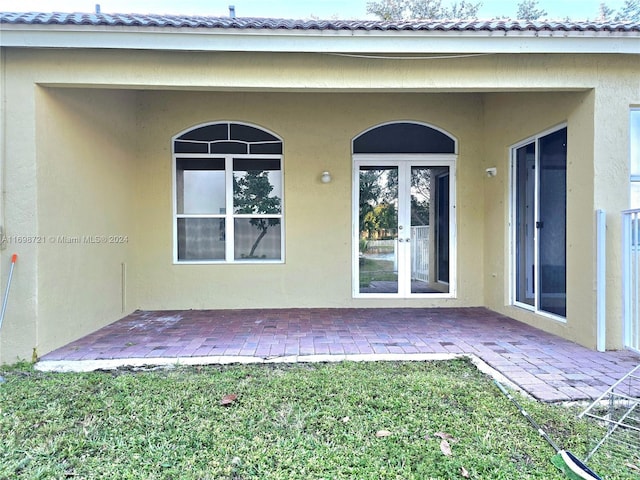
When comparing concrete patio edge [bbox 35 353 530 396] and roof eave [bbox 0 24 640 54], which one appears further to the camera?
roof eave [bbox 0 24 640 54]

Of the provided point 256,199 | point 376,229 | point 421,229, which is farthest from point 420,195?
point 256,199

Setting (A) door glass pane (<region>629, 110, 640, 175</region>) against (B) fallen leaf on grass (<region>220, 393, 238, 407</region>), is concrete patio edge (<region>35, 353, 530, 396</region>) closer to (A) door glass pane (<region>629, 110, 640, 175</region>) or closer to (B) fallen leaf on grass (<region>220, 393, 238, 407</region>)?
(B) fallen leaf on grass (<region>220, 393, 238, 407</region>)

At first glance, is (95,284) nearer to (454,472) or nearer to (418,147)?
(454,472)

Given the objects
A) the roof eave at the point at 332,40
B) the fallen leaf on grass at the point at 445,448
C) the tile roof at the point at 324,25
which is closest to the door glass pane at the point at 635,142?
the roof eave at the point at 332,40

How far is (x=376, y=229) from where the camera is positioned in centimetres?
627

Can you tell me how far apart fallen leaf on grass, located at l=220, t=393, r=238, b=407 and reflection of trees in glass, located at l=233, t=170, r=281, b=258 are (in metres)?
3.52

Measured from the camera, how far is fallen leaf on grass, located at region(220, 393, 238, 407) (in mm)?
2766

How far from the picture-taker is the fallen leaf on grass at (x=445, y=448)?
2.17 meters

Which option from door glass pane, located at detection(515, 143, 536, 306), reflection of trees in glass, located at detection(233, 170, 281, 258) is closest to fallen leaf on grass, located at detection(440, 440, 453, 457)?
door glass pane, located at detection(515, 143, 536, 306)

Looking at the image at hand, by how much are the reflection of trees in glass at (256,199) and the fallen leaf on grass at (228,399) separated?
3.52 m

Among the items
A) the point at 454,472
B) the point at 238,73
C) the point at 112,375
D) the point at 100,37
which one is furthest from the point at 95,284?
the point at 454,472

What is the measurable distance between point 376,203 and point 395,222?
1.53ft

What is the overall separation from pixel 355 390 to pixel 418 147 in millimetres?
4555

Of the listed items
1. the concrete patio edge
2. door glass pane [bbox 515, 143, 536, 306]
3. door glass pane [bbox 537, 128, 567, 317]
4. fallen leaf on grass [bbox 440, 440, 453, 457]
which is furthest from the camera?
door glass pane [bbox 515, 143, 536, 306]
